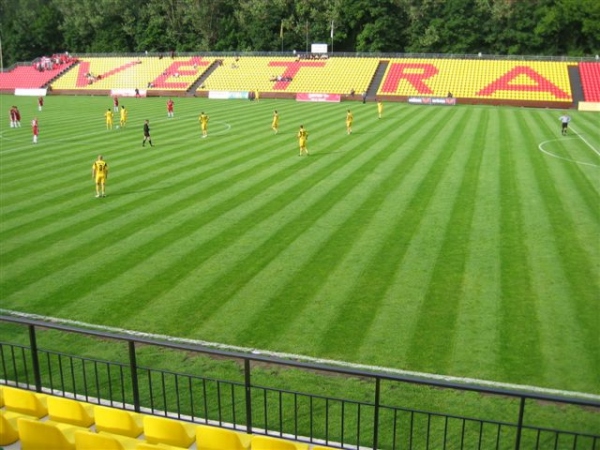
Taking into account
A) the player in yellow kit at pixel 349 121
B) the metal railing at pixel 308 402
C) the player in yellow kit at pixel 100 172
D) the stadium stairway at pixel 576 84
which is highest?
the stadium stairway at pixel 576 84

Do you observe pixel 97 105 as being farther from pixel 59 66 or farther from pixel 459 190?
pixel 459 190

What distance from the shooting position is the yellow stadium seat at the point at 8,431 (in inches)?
271

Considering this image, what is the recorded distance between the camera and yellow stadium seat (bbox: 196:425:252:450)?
21.3 feet

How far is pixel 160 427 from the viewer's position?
6.82 metres

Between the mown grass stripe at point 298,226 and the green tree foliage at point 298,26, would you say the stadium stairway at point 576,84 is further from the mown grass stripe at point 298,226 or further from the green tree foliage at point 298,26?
the mown grass stripe at point 298,226

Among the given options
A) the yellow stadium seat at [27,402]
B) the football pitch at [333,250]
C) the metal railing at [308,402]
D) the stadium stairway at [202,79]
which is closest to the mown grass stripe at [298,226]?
the football pitch at [333,250]

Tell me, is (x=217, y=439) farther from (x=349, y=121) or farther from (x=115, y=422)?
(x=349, y=121)

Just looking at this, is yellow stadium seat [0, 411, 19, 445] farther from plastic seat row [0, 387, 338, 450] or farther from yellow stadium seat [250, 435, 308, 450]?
yellow stadium seat [250, 435, 308, 450]

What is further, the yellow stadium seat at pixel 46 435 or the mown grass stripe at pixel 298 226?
the mown grass stripe at pixel 298 226

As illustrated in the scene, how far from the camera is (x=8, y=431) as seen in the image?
273 inches

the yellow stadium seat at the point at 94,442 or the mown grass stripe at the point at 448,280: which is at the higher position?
the yellow stadium seat at the point at 94,442

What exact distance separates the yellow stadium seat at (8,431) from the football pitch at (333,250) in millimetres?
4502

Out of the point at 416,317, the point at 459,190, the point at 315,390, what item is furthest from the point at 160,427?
the point at 459,190

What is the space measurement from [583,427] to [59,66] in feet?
290
